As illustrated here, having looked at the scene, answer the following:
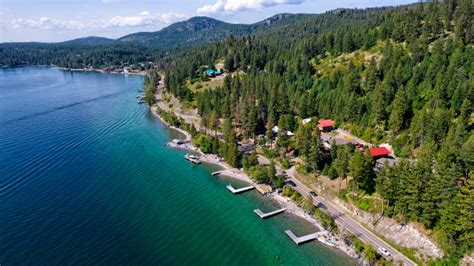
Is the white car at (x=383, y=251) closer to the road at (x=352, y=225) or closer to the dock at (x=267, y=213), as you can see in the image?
the road at (x=352, y=225)

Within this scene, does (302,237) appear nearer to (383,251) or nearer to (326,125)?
(383,251)

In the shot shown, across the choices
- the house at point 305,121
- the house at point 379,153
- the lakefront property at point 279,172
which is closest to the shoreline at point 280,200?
the lakefront property at point 279,172

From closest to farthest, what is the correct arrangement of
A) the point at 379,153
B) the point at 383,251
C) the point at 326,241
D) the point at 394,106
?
1. the point at 383,251
2. the point at 326,241
3. the point at 379,153
4. the point at 394,106

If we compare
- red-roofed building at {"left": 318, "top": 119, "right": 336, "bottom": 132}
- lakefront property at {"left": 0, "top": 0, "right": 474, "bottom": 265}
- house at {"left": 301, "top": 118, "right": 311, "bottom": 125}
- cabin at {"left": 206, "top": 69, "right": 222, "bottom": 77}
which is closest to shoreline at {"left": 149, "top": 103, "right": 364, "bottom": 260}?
lakefront property at {"left": 0, "top": 0, "right": 474, "bottom": 265}

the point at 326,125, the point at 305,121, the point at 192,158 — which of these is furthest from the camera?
the point at 305,121

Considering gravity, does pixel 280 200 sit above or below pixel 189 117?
below

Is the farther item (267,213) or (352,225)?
(267,213)

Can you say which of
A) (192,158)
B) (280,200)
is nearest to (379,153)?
(280,200)
